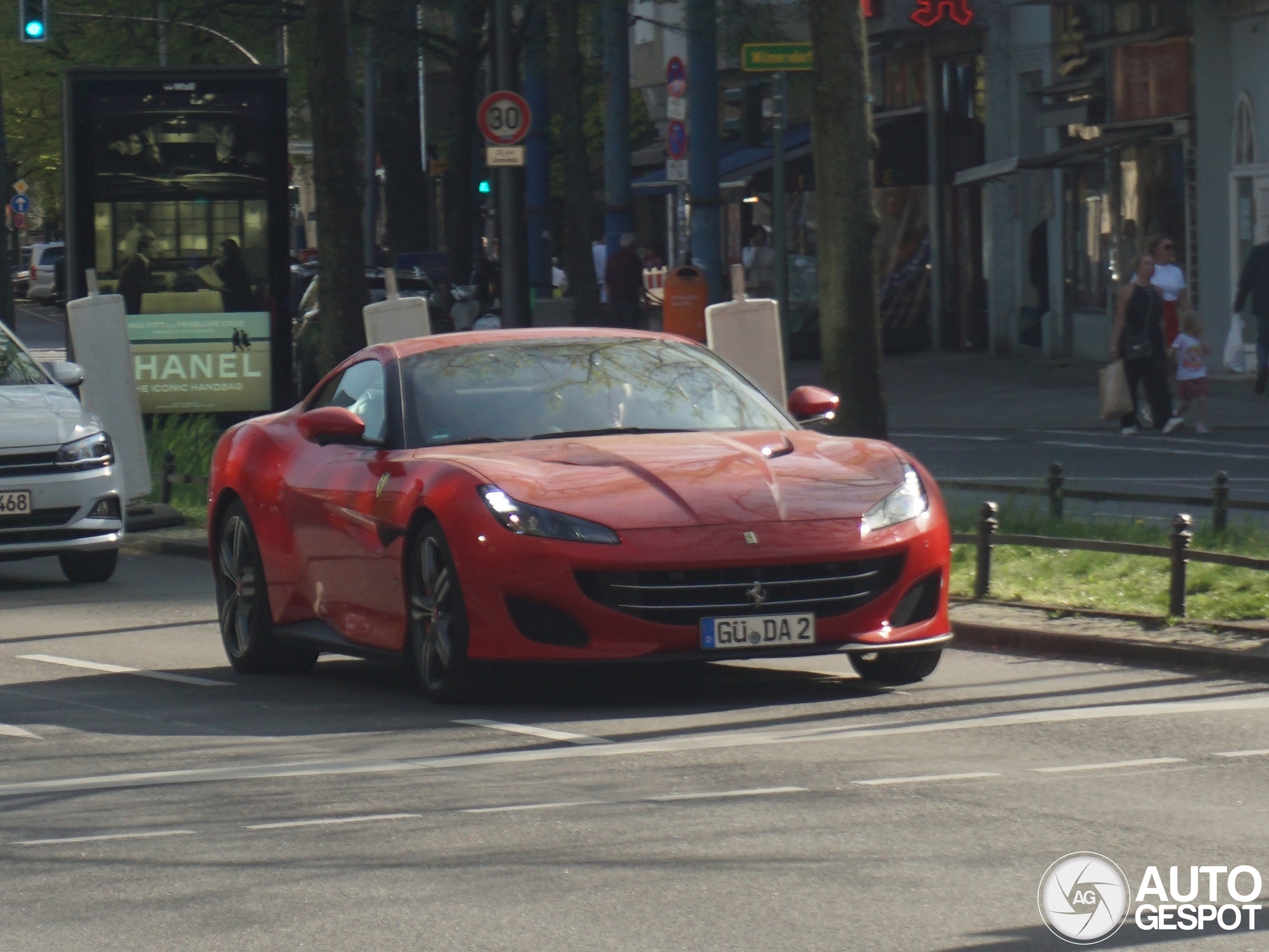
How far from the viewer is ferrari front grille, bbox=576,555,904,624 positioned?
8898mm

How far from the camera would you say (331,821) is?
7.02 meters

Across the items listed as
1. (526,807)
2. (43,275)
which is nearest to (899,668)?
(526,807)

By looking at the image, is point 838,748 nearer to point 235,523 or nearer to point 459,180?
point 235,523

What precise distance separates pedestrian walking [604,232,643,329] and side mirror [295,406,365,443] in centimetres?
2592

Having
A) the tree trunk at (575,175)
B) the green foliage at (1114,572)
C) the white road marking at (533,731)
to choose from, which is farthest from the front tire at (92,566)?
the tree trunk at (575,175)

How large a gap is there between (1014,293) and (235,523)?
2698cm

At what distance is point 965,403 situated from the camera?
27984 millimetres

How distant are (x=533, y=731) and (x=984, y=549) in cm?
395

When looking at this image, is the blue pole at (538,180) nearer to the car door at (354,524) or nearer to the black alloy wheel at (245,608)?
the black alloy wheel at (245,608)

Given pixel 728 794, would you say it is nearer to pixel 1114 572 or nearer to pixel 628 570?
pixel 628 570

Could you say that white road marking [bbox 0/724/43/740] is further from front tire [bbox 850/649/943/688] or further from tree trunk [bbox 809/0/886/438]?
tree trunk [bbox 809/0/886/438]

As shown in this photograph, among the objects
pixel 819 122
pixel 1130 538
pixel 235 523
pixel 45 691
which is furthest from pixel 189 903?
pixel 819 122

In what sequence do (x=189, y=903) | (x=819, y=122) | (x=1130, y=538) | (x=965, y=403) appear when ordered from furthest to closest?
1. (x=965, y=403)
2. (x=819, y=122)
3. (x=1130, y=538)
4. (x=189, y=903)

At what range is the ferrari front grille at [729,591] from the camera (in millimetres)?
8898
